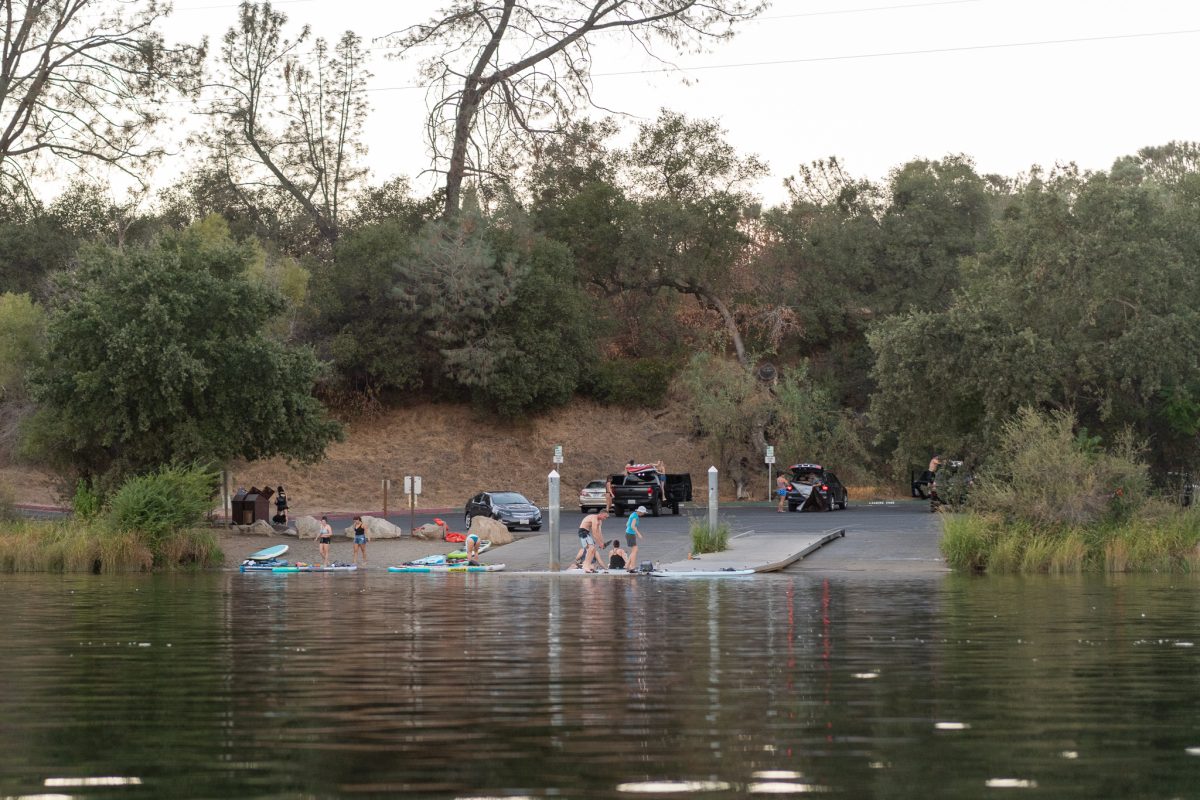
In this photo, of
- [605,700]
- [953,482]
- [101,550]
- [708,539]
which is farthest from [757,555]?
[605,700]

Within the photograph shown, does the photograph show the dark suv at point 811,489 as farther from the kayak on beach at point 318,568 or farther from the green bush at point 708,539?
the kayak on beach at point 318,568

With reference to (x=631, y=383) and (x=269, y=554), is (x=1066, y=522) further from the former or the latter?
(x=631, y=383)

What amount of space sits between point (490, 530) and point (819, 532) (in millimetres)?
9577

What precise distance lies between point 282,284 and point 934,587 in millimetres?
50694

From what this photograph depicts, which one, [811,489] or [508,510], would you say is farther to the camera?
[811,489]

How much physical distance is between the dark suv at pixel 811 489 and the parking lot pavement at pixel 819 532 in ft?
5.15

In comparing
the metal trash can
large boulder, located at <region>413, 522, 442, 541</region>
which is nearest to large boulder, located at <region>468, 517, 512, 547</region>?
large boulder, located at <region>413, 522, 442, 541</region>

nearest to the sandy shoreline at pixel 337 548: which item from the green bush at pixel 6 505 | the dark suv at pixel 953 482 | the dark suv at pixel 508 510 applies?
the green bush at pixel 6 505

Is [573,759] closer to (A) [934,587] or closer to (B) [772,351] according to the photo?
(A) [934,587]

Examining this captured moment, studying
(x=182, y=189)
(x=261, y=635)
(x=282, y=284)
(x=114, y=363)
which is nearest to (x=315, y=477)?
(x=282, y=284)

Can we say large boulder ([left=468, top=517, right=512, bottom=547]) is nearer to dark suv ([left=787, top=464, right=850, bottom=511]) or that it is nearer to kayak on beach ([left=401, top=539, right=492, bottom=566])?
kayak on beach ([left=401, top=539, right=492, bottom=566])

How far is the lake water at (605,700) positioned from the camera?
9.85 meters

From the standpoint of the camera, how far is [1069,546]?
122ft

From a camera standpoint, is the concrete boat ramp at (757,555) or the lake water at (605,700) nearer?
the lake water at (605,700)
